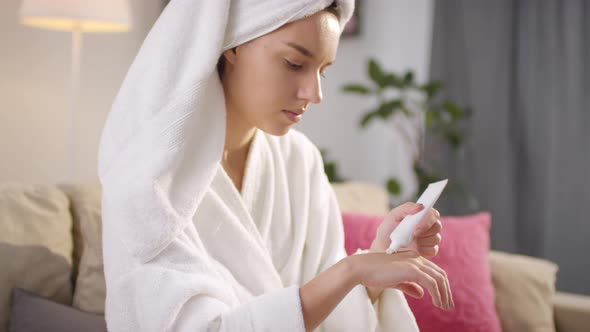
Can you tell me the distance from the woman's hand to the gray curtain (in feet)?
8.42

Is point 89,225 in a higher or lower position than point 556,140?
higher

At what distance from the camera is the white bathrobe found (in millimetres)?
1226

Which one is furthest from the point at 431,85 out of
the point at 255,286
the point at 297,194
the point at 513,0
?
the point at 255,286

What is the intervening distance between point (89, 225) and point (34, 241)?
14 centimetres

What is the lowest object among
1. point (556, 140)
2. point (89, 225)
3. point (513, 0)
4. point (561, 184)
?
point (561, 184)

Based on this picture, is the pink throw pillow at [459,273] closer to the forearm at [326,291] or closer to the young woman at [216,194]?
the young woman at [216,194]

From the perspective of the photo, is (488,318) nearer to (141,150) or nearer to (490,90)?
(141,150)

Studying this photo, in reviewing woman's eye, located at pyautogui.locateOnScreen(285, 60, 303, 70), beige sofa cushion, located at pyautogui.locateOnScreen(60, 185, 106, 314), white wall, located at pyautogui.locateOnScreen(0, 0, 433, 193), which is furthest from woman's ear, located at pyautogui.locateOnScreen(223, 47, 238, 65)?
white wall, located at pyautogui.locateOnScreen(0, 0, 433, 193)

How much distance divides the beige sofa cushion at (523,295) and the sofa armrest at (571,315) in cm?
2

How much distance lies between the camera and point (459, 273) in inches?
77.7

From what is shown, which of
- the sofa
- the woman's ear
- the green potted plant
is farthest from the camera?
the green potted plant

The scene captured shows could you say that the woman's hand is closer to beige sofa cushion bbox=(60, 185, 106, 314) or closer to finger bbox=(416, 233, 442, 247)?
finger bbox=(416, 233, 442, 247)

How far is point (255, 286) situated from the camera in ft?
4.73

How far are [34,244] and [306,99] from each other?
2.82 ft
